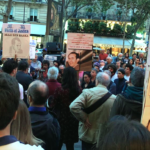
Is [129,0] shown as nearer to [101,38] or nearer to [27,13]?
[101,38]

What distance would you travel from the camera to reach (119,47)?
39594 mm

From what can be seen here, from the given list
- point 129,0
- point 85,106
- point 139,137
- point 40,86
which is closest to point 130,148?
point 139,137

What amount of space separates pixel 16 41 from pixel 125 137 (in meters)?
6.15

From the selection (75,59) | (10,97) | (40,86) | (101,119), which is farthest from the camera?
(75,59)

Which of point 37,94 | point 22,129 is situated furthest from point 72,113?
point 22,129

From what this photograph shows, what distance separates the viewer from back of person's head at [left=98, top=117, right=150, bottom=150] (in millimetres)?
1272

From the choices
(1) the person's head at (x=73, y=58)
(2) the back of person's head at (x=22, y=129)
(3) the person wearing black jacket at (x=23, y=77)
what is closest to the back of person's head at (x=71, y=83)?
(3) the person wearing black jacket at (x=23, y=77)

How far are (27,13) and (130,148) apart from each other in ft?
132

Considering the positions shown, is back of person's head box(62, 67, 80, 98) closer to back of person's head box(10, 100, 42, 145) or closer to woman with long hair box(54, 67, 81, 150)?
woman with long hair box(54, 67, 81, 150)

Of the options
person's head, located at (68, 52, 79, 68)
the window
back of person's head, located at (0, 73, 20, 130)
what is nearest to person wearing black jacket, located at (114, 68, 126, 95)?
person's head, located at (68, 52, 79, 68)

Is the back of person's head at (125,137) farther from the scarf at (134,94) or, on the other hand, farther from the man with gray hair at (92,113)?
the man with gray hair at (92,113)

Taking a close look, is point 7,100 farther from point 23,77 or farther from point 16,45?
point 16,45

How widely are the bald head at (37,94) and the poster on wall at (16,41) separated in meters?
4.06

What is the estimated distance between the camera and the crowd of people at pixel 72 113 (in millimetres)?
1371
